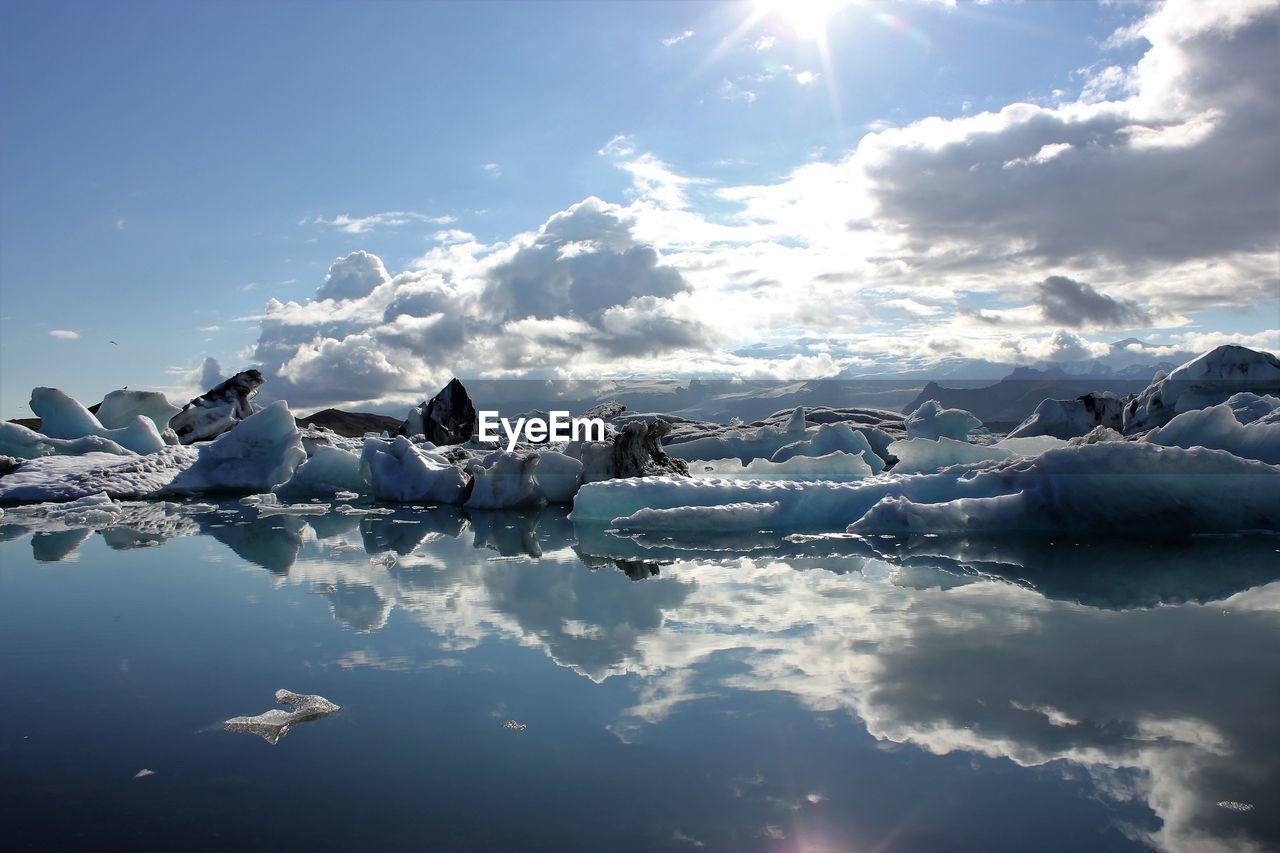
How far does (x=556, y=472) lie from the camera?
34.7 feet

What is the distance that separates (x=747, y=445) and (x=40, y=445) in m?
12.7

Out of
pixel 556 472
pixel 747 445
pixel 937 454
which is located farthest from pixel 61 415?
pixel 937 454

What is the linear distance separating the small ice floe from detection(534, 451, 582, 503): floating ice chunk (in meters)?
7.86

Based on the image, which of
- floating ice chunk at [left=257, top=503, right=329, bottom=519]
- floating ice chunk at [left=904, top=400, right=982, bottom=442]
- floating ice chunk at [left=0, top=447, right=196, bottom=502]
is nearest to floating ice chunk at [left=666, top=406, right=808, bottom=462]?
floating ice chunk at [left=904, top=400, right=982, bottom=442]

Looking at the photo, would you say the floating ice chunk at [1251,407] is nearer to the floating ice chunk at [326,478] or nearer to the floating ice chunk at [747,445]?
the floating ice chunk at [747,445]

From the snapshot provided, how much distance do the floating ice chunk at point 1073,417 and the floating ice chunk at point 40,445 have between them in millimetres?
17226

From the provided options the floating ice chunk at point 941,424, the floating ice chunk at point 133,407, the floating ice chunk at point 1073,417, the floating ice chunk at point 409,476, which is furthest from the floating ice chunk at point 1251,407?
the floating ice chunk at point 133,407

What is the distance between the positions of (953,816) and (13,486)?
12.2m

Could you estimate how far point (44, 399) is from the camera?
15695 mm

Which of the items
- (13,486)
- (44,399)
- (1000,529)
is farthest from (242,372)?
(1000,529)

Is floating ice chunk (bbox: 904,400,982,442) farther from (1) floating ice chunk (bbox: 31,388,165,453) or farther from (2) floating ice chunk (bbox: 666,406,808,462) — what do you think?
(1) floating ice chunk (bbox: 31,388,165,453)

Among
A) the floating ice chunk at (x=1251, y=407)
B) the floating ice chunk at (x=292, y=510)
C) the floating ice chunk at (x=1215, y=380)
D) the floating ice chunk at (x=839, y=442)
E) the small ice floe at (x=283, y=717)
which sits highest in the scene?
the floating ice chunk at (x=1215, y=380)

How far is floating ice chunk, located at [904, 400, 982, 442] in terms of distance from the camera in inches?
633

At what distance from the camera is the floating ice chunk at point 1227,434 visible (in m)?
7.43
